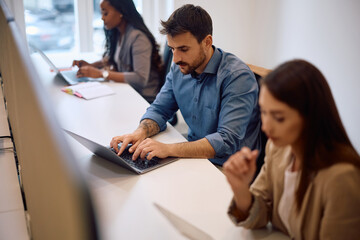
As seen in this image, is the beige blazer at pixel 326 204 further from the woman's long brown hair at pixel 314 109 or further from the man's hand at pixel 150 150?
the man's hand at pixel 150 150

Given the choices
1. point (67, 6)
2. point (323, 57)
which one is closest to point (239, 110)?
point (323, 57)

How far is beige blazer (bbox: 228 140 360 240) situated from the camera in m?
0.68

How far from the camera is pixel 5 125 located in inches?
60.7

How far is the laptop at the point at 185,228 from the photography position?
0.90 m

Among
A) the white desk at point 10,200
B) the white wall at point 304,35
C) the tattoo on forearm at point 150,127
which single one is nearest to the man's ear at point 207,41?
the tattoo on forearm at point 150,127

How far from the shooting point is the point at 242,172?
0.77 metres

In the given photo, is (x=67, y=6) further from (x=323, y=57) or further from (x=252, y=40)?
(x=323, y=57)

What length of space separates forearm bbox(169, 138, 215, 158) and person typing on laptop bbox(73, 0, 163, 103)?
1.18 metres

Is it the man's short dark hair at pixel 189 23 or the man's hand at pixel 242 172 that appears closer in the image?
the man's hand at pixel 242 172

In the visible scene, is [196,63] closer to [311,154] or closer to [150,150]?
[150,150]

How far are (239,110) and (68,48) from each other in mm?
2606

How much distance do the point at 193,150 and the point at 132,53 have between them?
1.31 meters

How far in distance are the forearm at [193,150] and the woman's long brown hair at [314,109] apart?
2.02ft

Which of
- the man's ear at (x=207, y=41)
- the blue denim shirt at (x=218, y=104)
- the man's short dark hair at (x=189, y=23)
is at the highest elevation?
the man's short dark hair at (x=189, y=23)
